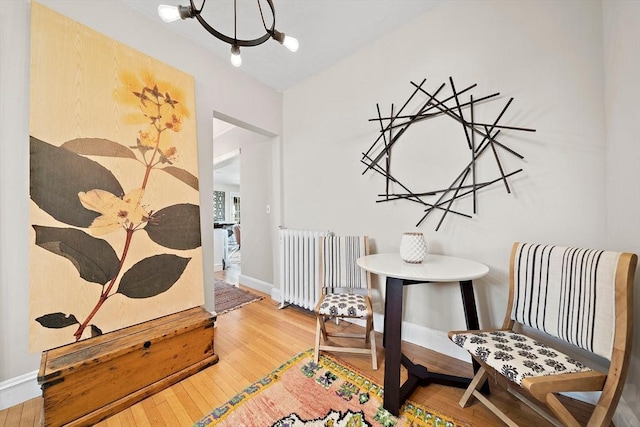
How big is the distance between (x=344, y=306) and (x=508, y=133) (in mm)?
1651

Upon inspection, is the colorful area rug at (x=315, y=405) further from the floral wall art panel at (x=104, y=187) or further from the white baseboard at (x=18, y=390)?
the white baseboard at (x=18, y=390)

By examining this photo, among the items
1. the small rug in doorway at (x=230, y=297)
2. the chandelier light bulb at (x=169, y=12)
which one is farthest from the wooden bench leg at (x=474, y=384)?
the chandelier light bulb at (x=169, y=12)

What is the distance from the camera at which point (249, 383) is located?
1.46m

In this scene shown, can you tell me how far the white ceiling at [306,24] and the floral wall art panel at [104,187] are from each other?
45 cm

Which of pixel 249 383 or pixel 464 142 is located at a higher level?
pixel 464 142

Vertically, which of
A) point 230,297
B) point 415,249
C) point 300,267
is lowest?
point 230,297

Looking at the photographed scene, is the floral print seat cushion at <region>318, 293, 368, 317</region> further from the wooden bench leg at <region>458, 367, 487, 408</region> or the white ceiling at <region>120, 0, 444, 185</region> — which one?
the white ceiling at <region>120, 0, 444, 185</region>

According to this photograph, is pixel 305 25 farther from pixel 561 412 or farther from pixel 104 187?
pixel 561 412

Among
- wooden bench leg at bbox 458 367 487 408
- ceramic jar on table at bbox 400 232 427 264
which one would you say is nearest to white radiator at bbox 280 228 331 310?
ceramic jar on table at bbox 400 232 427 264

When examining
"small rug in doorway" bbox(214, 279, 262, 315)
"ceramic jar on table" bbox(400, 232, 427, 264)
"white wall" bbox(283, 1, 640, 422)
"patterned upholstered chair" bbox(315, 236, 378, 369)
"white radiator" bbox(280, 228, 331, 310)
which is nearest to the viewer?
"white wall" bbox(283, 1, 640, 422)

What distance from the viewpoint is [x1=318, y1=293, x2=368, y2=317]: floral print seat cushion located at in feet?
5.17

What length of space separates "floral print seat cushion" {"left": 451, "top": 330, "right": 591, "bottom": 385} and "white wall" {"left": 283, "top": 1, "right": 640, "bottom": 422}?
0.43 metres

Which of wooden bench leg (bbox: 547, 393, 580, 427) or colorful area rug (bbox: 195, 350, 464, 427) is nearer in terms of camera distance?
wooden bench leg (bbox: 547, 393, 580, 427)

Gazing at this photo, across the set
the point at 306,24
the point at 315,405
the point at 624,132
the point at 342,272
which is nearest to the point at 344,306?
the point at 342,272
